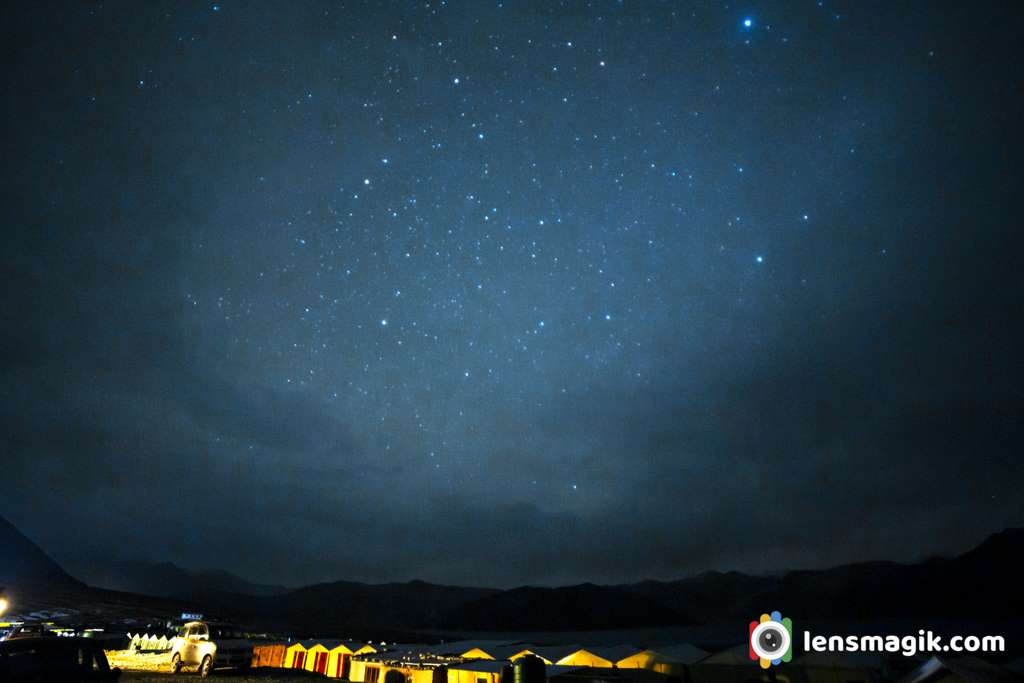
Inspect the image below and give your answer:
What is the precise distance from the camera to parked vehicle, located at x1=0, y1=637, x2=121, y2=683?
424 inches

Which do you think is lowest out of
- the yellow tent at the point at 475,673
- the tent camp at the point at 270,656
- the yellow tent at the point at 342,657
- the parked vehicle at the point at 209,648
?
the tent camp at the point at 270,656

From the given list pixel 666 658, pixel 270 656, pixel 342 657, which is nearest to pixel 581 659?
pixel 666 658

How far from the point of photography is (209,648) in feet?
89.5

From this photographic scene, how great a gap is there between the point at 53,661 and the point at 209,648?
1851 cm

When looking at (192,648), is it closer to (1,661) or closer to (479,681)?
(479,681)

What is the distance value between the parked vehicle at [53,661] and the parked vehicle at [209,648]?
702 inches

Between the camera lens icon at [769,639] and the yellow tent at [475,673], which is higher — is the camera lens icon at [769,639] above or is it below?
above

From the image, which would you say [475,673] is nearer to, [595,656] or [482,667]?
[482,667]

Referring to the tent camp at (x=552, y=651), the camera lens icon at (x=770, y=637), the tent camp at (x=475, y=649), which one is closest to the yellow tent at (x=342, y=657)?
the tent camp at (x=475, y=649)

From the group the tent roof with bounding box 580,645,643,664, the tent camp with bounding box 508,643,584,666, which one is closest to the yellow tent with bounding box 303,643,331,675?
the tent camp with bounding box 508,643,584,666

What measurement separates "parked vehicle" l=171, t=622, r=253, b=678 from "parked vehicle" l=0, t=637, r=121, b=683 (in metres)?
17.8

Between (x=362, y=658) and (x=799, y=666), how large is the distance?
21825mm

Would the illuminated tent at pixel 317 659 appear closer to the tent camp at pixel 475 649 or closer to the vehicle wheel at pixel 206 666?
the tent camp at pixel 475 649

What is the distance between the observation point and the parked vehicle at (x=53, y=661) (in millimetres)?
10781
